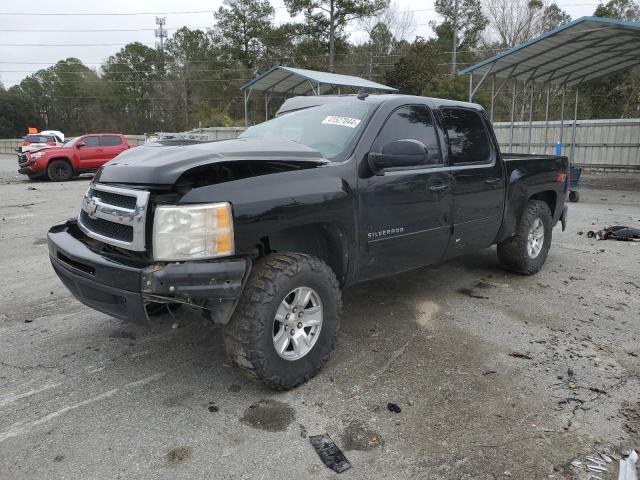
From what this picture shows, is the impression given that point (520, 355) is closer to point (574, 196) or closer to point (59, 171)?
point (574, 196)

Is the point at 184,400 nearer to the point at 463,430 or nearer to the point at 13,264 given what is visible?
the point at 463,430

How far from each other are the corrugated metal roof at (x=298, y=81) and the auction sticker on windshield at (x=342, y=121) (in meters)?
15.6

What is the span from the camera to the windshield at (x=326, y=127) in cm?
367

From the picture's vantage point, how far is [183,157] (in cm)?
293

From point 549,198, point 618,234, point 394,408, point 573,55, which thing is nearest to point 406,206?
point 394,408

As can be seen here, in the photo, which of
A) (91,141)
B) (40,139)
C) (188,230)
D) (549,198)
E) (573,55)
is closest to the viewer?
(188,230)

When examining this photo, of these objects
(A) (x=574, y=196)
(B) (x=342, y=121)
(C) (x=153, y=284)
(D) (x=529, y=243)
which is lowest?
(A) (x=574, y=196)

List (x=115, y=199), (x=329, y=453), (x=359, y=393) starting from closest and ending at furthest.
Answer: (x=329, y=453) < (x=115, y=199) < (x=359, y=393)

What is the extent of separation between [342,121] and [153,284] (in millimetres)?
1977

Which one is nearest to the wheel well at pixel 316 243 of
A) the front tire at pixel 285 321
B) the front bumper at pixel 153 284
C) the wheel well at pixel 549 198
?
the front tire at pixel 285 321

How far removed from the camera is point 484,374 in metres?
3.47

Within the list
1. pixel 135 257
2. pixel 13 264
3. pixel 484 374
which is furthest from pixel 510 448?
pixel 13 264

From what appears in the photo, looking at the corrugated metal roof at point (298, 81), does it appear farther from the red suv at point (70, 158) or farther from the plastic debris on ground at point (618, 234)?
the plastic debris on ground at point (618, 234)

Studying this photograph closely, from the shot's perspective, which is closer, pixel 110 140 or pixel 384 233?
pixel 384 233
